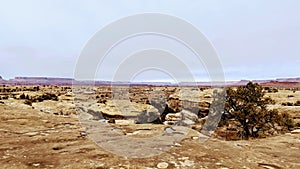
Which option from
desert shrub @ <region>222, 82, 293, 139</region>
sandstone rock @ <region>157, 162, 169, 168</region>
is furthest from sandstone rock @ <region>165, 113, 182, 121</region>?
sandstone rock @ <region>157, 162, 169, 168</region>

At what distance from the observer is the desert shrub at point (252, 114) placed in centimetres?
2655

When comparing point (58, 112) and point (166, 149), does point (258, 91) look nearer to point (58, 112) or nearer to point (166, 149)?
point (166, 149)

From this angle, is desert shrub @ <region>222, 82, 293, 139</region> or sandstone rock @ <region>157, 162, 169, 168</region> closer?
sandstone rock @ <region>157, 162, 169, 168</region>

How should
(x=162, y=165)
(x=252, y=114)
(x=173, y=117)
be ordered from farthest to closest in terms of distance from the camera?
(x=173, y=117)
(x=252, y=114)
(x=162, y=165)

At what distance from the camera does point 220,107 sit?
3241 centimetres


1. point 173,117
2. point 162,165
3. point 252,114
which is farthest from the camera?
point 173,117

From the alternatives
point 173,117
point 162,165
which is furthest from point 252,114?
point 162,165

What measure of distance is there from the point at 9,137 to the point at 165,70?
12230 millimetres

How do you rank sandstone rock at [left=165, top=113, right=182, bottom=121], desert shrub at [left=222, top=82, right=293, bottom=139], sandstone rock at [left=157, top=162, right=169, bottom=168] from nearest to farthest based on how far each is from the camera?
A: sandstone rock at [left=157, top=162, right=169, bottom=168], desert shrub at [left=222, top=82, right=293, bottom=139], sandstone rock at [left=165, top=113, right=182, bottom=121]

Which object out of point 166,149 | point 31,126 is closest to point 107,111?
point 31,126

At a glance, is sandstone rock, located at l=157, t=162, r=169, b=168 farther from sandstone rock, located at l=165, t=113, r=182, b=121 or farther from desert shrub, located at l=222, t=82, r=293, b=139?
sandstone rock, located at l=165, t=113, r=182, b=121

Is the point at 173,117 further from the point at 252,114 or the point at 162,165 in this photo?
the point at 162,165

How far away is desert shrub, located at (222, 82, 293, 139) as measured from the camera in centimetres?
2655

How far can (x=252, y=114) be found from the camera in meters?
26.8
